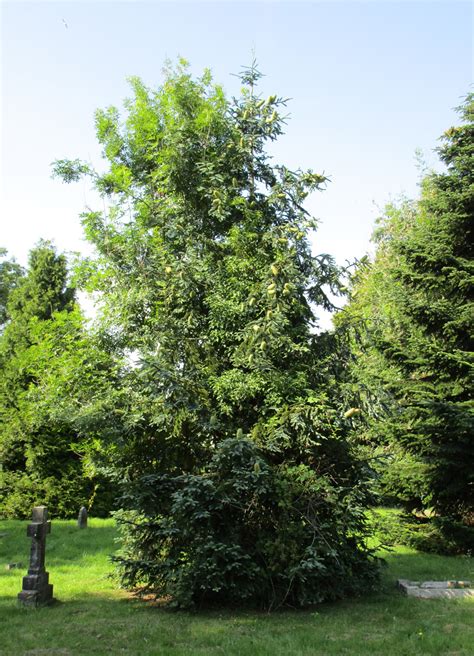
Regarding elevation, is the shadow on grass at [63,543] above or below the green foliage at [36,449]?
below

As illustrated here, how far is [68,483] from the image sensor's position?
58.3ft

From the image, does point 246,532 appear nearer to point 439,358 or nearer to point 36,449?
point 439,358

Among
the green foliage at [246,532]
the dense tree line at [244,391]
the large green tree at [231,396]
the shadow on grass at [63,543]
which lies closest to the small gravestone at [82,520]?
the shadow on grass at [63,543]

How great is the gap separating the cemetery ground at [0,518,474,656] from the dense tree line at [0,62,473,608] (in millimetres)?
394

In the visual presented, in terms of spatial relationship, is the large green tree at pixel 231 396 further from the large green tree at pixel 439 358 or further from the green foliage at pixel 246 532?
the large green tree at pixel 439 358

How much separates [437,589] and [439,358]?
5.10m

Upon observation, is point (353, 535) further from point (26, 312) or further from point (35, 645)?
point (26, 312)

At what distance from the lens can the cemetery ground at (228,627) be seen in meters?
5.96

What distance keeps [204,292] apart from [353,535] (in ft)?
14.4

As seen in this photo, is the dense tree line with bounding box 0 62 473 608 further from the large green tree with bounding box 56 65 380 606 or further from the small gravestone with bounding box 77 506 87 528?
the small gravestone with bounding box 77 506 87 528

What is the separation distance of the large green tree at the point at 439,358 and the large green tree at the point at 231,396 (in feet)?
→ 10.9

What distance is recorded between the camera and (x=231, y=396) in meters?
7.94

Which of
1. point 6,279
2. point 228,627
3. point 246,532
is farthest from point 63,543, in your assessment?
point 6,279

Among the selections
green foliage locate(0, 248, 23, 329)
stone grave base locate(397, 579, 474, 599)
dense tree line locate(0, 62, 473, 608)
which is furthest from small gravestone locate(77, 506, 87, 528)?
green foliage locate(0, 248, 23, 329)
